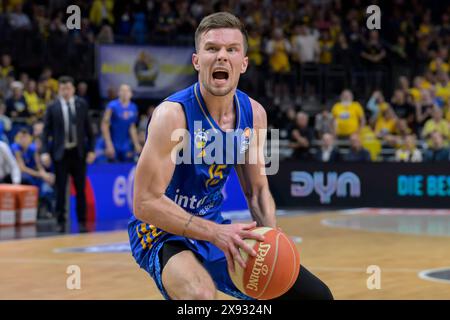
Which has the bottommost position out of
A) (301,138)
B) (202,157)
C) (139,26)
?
(301,138)

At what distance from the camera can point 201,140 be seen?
17.5ft

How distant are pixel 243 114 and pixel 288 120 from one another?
15319mm

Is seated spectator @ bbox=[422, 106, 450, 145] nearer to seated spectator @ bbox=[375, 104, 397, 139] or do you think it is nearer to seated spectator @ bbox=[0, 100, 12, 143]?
seated spectator @ bbox=[375, 104, 397, 139]

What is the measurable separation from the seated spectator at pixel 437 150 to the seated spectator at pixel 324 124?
6.84ft

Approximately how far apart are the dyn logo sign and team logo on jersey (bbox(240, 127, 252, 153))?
44.2ft

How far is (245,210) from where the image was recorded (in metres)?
17.9

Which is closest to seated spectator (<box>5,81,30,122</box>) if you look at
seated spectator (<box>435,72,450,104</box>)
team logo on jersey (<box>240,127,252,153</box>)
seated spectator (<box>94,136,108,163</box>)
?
seated spectator (<box>94,136,108,163</box>)

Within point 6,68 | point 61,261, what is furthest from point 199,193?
point 6,68

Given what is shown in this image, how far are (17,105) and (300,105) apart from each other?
6929 millimetres

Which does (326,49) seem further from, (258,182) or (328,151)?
(258,182)

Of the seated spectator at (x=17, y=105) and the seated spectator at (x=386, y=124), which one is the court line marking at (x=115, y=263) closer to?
the seated spectator at (x=17, y=105)
